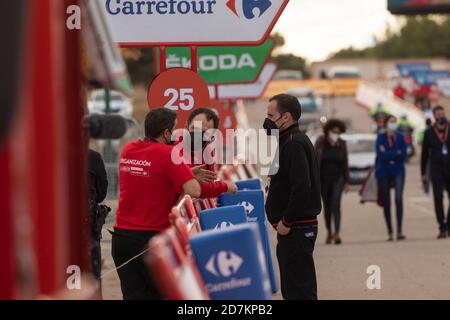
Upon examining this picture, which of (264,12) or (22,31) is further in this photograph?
(264,12)

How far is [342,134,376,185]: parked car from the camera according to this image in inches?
1372

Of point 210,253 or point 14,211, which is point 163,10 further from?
point 14,211

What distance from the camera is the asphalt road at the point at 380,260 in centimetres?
1198

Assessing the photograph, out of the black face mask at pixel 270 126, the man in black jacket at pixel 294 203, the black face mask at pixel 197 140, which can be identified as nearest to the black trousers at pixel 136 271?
the man in black jacket at pixel 294 203

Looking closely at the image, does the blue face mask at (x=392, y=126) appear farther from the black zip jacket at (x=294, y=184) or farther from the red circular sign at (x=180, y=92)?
the black zip jacket at (x=294, y=184)

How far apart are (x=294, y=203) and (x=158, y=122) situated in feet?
3.60

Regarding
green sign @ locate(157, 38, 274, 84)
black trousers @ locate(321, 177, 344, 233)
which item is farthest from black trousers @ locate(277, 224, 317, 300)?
black trousers @ locate(321, 177, 344, 233)

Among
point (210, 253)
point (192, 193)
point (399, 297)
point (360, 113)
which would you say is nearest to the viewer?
point (210, 253)

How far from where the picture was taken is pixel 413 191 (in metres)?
32.0

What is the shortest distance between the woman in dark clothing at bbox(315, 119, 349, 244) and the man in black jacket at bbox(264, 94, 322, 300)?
31.6 ft

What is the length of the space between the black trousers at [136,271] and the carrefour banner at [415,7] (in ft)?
44.4

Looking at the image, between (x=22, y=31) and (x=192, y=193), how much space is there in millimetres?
5229

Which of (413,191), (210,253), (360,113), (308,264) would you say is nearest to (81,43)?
(210,253)

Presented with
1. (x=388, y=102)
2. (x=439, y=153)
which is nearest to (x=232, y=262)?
(x=439, y=153)
